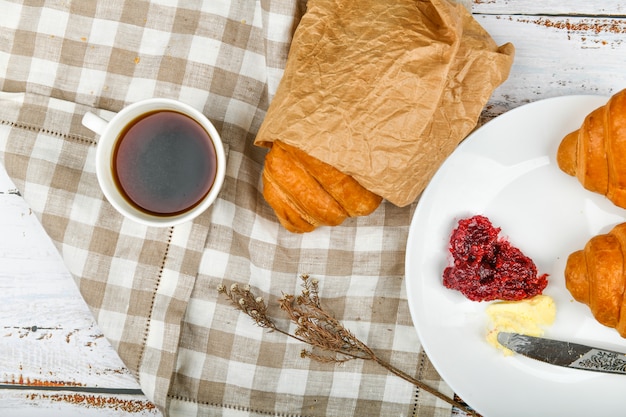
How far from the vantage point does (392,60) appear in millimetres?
1137

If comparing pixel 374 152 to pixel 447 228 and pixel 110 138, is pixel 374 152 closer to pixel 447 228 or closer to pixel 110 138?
pixel 447 228

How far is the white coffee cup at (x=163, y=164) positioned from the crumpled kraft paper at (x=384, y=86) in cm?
14

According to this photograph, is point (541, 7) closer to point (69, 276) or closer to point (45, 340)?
point (69, 276)

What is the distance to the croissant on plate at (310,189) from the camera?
1201 millimetres

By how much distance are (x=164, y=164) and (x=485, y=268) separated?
76 centimetres

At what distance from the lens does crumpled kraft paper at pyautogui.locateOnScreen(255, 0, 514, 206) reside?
3.74 feet

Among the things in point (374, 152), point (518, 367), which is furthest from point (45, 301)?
point (518, 367)

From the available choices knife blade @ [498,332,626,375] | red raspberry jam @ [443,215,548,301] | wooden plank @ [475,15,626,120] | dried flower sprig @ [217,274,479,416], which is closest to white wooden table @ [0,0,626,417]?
wooden plank @ [475,15,626,120]

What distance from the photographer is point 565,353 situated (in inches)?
51.9

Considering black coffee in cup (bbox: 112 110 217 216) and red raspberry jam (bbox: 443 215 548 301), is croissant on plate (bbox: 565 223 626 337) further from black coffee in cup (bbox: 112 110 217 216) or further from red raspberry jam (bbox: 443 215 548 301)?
black coffee in cup (bbox: 112 110 217 216)

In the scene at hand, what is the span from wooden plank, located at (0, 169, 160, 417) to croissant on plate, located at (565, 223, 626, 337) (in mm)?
1087

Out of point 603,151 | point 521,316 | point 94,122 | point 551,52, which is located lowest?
point 521,316

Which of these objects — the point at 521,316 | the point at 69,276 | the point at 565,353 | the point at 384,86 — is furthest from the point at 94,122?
the point at 565,353

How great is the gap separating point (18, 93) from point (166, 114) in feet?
1.33
